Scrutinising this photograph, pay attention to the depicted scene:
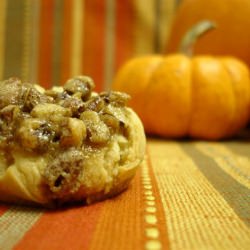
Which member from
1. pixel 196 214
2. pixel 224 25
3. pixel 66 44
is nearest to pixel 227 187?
pixel 196 214

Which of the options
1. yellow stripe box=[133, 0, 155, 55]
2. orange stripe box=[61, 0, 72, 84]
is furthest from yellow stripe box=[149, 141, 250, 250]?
yellow stripe box=[133, 0, 155, 55]

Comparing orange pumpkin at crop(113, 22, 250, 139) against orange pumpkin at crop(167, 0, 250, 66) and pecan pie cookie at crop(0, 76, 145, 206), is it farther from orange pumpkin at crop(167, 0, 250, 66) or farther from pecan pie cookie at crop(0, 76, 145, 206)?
pecan pie cookie at crop(0, 76, 145, 206)

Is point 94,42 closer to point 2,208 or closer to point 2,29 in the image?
point 2,29

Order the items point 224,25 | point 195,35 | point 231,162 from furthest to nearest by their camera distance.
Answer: point 224,25 < point 195,35 < point 231,162

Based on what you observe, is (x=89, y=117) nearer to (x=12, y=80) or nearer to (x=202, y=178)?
(x=12, y=80)

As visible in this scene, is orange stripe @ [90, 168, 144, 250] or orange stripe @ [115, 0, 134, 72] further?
orange stripe @ [115, 0, 134, 72]
